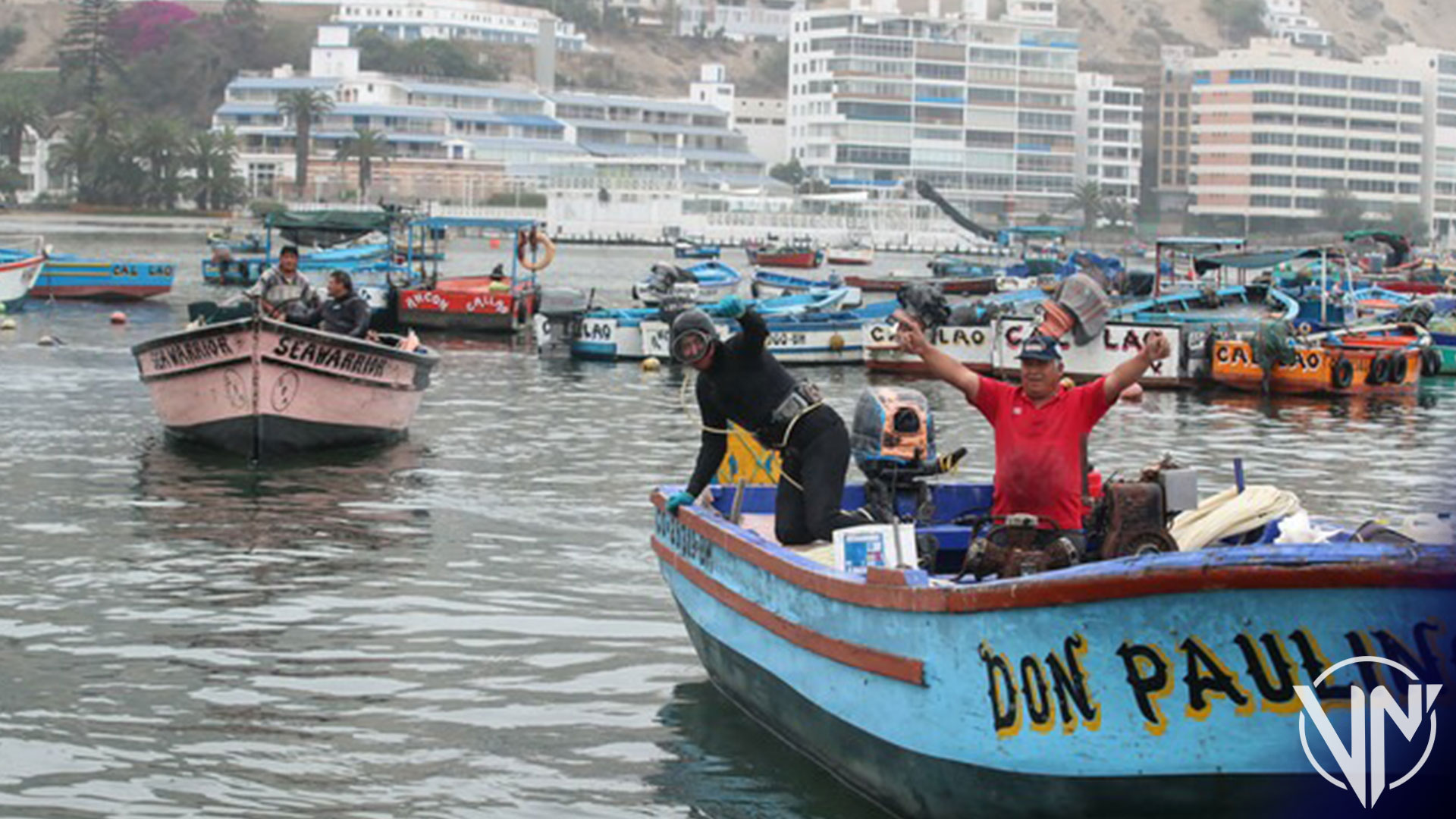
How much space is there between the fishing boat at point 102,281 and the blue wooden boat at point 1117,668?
54.8 m

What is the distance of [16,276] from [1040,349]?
154ft

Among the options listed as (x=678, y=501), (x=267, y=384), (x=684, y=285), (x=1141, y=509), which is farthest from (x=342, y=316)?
(x=684, y=285)

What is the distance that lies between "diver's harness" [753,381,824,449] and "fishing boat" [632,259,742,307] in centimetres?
3600

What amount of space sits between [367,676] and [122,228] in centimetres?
15343

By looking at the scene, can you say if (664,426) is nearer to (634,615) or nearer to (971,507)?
(634,615)

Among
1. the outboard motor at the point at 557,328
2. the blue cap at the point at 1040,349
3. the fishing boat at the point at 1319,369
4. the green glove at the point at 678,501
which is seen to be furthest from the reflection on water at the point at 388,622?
the outboard motor at the point at 557,328

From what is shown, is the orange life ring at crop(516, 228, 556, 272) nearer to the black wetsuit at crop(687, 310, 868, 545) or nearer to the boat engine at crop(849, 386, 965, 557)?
the boat engine at crop(849, 386, 965, 557)

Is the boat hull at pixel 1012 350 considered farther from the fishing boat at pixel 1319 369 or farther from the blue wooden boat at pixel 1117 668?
the blue wooden boat at pixel 1117 668

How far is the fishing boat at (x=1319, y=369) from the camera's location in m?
40.1

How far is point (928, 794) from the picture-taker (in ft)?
34.8

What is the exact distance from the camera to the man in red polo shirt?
1153 cm

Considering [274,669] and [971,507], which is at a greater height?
[971,507]

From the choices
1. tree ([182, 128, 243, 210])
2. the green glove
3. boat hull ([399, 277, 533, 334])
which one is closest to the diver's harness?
the green glove

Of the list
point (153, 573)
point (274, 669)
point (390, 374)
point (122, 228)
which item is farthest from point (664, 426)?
point (122, 228)
